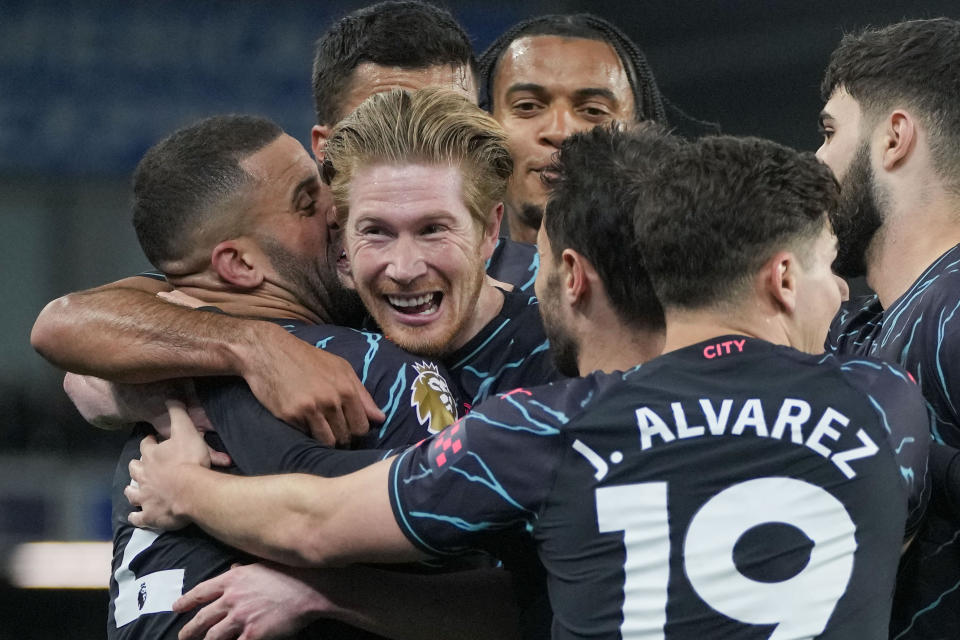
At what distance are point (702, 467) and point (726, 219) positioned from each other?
0.39m

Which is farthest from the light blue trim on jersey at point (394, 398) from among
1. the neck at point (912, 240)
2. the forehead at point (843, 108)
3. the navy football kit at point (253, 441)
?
the forehead at point (843, 108)

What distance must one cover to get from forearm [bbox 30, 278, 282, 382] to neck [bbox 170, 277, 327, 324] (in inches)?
3.7

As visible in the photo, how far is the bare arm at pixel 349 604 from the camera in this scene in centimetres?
200

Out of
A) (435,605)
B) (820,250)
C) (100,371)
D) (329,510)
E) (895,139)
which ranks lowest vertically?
(435,605)

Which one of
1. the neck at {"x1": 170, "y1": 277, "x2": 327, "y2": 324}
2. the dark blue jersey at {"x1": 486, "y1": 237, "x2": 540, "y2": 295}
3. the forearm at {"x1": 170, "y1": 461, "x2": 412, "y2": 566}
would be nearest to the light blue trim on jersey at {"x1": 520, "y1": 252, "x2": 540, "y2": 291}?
the dark blue jersey at {"x1": 486, "y1": 237, "x2": 540, "y2": 295}

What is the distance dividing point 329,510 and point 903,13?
17.9ft

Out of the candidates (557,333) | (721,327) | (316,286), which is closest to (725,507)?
(721,327)

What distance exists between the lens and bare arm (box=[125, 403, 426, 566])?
182 cm

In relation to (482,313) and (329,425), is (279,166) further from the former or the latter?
(329,425)

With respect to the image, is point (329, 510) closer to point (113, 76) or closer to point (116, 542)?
point (116, 542)

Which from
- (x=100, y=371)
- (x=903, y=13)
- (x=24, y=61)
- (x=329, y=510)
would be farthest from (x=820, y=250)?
(x=24, y=61)

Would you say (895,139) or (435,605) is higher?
(895,139)

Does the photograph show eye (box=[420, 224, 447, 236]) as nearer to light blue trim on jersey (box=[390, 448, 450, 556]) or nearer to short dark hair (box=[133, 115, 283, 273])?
short dark hair (box=[133, 115, 283, 273])

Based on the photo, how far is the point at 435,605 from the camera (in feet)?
6.70
